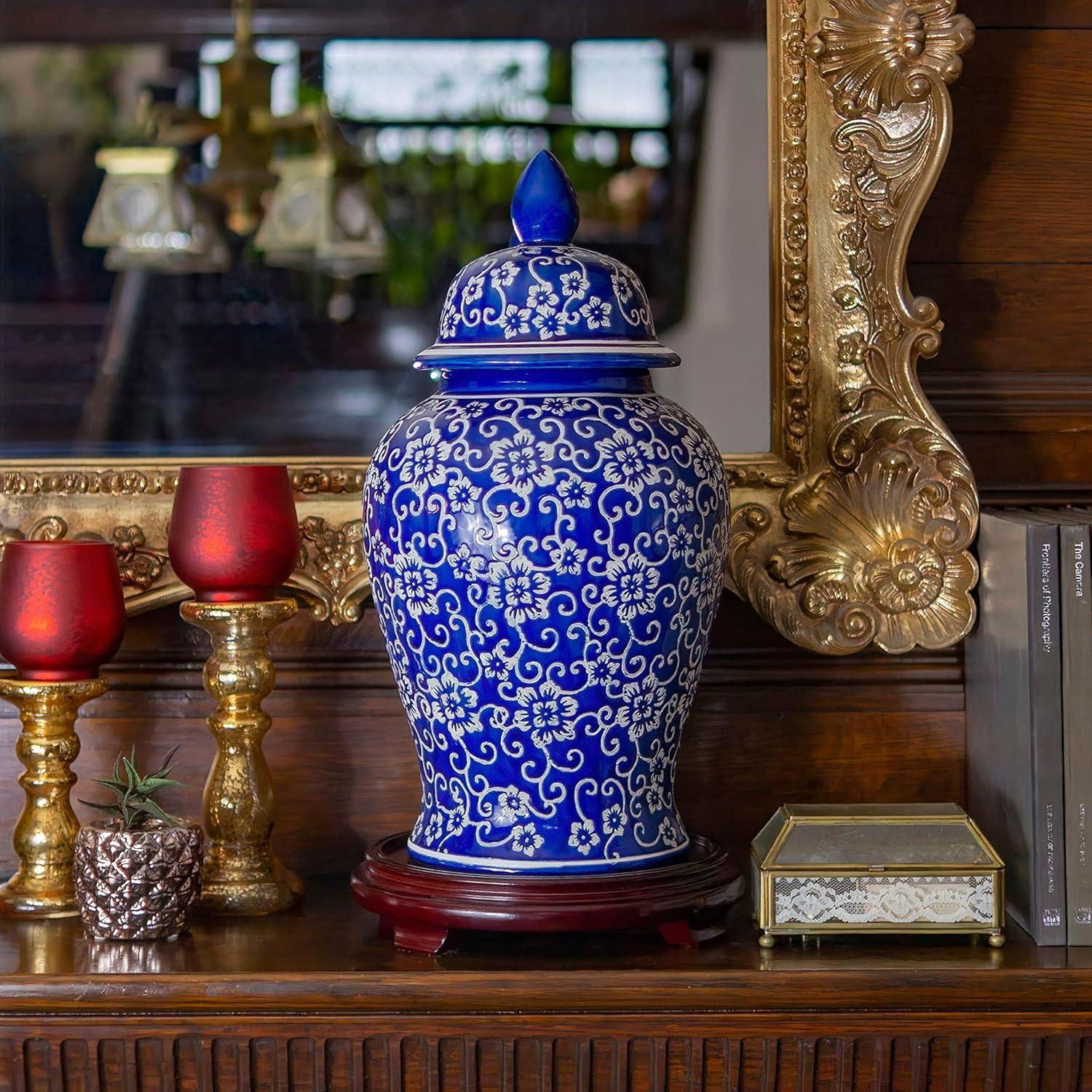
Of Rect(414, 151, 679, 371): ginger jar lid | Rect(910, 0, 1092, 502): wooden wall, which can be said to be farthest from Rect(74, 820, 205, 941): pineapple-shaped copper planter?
Rect(910, 0, 1092, 502): wooden wall

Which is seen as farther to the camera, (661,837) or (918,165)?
(918,165)

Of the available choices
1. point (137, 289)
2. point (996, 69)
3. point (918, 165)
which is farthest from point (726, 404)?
point (137, 289)

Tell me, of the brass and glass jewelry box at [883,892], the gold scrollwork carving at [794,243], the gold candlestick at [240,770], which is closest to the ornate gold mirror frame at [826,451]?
the gold scrollwork carving at [794,243]

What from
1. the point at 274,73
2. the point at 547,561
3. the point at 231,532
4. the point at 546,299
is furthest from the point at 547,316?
the point at 274,73

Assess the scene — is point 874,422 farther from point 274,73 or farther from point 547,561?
point 274,73

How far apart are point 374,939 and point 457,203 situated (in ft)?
1.69

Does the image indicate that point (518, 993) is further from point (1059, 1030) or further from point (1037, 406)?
point (1037, 406)

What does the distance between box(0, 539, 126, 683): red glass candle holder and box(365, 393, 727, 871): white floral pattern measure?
198mm

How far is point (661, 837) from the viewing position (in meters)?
0.87

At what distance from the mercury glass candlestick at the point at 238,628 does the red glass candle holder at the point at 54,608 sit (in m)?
0.05

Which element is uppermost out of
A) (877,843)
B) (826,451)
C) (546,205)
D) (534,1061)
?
(546,205)

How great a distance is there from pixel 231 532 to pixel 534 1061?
14.7 inches

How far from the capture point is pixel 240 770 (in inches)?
37.3

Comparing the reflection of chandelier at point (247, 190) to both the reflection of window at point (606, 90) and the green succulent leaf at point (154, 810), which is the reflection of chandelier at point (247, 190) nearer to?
the reflection of window at point (606, 90)
